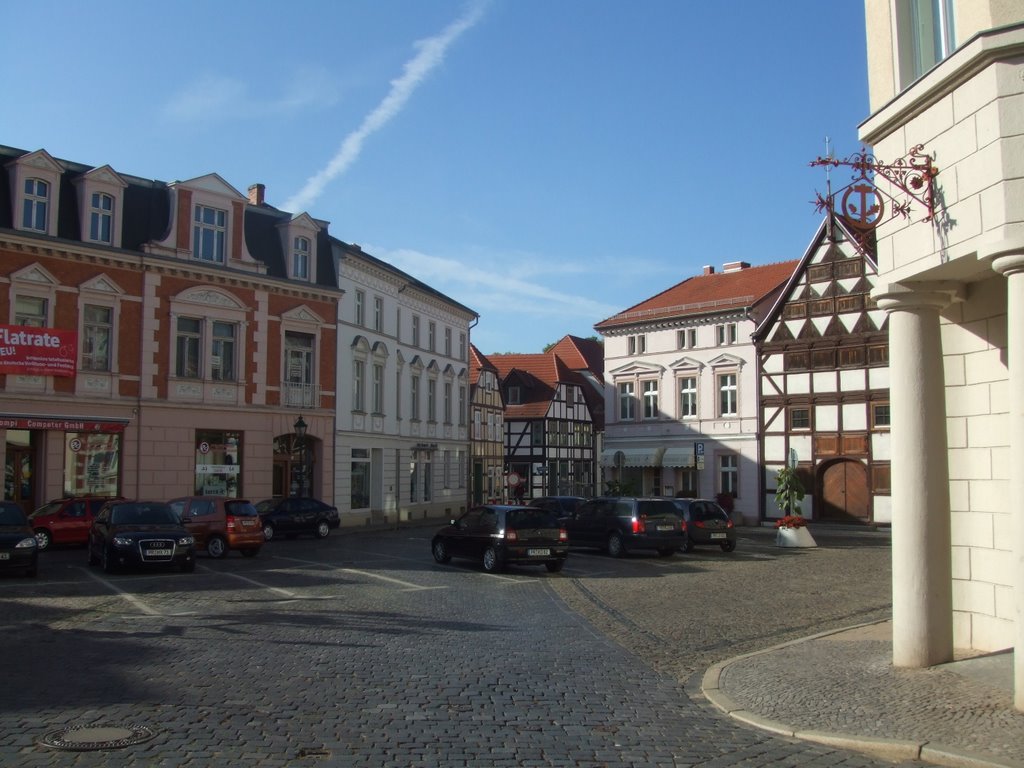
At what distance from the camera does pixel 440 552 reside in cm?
2317

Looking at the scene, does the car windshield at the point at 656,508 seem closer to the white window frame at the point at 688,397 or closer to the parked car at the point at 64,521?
the parked car at the point at 64,521

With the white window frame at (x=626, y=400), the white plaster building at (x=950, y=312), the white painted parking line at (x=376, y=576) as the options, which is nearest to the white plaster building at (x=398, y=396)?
the white window frame at (x=626, y=400)

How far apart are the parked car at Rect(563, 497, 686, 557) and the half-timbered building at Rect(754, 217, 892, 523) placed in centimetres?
1681

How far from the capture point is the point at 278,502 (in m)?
33.4

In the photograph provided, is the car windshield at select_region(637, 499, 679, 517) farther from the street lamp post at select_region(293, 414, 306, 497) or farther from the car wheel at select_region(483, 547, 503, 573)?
the street lamp post at select_region(293, 414, 306, 497)

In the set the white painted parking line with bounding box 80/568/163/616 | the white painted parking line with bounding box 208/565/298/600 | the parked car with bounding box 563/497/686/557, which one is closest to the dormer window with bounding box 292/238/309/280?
the parked car with bounding box 563/497/686/557

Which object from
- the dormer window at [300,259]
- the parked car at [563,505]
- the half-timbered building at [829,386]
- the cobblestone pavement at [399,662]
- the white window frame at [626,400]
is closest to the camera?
the cobblestone pavement at [399,662]

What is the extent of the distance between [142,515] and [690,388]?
107 feet

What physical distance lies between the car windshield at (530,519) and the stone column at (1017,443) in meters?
13.7

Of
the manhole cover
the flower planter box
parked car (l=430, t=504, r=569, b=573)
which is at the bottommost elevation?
the flower planter box

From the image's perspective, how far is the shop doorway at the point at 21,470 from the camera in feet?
98.8

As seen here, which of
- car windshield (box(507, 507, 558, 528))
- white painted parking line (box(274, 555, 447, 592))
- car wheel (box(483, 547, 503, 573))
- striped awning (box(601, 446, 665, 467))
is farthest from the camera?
striped awning (box(601, 446, 665, 467))

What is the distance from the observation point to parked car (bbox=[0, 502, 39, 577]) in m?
18.7

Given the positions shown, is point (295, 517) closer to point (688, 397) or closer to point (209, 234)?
point (209, 234)
